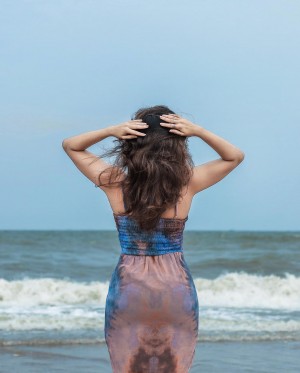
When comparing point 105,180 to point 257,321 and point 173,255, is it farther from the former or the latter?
point 257,321

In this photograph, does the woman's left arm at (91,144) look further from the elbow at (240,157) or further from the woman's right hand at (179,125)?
the elbow at (240,157)

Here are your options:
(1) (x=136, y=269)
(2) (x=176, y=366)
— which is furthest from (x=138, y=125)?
(2) (x=176, y=366)

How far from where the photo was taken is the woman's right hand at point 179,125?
321 centimetres

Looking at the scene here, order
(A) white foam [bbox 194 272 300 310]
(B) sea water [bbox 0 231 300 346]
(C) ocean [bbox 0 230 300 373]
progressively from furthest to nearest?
(A) white foam [bbox 194 272 300 310]
(B) sea water [bbox 0 231 300 346]
(C) ocean [bbox 0 230 300 373]

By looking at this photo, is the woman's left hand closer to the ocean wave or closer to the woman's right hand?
the woman's right hand

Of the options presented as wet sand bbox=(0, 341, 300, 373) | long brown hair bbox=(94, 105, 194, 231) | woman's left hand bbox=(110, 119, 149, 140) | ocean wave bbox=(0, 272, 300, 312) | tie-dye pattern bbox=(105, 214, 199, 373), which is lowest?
ocean wave bbox=(0, 272, 300, 312)

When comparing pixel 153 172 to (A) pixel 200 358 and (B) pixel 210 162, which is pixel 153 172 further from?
(A) pixel 200 358

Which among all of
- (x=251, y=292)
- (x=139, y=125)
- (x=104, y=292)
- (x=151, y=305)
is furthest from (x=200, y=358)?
(x=251, y=292)

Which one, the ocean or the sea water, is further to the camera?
the sea water

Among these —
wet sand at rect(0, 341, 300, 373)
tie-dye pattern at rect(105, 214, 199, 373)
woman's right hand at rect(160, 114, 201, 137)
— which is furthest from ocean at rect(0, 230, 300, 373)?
woman's right hand at rect(160, 114, 201, 137)

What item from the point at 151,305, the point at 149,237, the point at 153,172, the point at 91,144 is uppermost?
the point at 91,144

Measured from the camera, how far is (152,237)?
10.7ft

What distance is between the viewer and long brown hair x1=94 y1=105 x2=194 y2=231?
3227 mm

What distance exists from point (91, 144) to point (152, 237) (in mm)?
473
